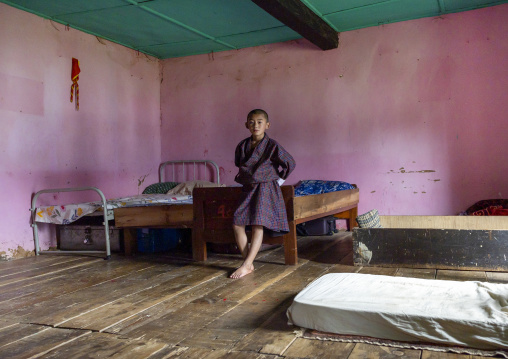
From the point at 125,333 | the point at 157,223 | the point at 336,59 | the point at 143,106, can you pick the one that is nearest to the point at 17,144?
the point at 157,223

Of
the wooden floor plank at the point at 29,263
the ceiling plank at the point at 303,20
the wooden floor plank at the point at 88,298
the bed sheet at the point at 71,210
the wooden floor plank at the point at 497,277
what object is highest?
the ceiling plank at the point at 303,20

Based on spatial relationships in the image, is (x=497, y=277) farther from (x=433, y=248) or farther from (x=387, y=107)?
(x=387, y=107)

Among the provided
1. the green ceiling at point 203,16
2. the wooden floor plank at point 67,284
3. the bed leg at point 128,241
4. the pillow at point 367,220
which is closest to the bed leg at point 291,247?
the pillow at point 367,220

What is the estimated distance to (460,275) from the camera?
286 centimetres

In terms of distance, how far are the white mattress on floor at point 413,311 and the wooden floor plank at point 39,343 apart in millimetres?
986

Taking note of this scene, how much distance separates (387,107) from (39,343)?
433 centimetres

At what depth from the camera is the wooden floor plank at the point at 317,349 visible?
1654 mm

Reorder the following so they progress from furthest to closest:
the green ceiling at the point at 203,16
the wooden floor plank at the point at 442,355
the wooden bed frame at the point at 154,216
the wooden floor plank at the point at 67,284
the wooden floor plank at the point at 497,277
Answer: the green ceiling at the point at 203,16 < the wooden bed frame at the point at 154,216 < the wooden floor plank at the point at 497,277 < the wooden floor plank at the point at 67,284 < the wooden floor plank at the point at 442,355

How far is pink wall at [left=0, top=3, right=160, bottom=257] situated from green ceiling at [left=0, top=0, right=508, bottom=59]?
0.26m

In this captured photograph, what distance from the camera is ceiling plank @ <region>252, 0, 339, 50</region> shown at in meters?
3.84

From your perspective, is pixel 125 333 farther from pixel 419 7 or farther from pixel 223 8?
pixel 419 7

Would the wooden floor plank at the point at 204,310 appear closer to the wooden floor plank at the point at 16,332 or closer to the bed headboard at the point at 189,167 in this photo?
the wooden floor plank at the point at 16,332

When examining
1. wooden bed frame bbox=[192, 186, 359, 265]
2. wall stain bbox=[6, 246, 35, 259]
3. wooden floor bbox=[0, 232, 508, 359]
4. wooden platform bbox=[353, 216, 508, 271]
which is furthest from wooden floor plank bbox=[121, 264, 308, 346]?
wall stain bbox=[6, 246, 35, 259]

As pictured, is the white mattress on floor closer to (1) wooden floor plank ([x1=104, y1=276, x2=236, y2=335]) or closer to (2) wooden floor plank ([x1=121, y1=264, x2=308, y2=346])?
(2) wooden floor plank ([x1=121, y1=264, x2=308, y2=346])
